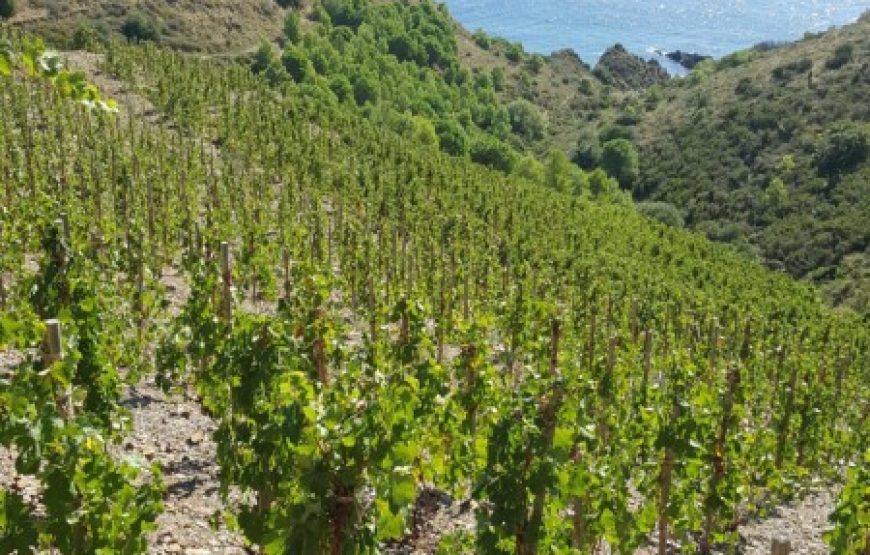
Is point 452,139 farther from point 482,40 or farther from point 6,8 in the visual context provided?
point 482,40

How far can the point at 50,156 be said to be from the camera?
28000 mm

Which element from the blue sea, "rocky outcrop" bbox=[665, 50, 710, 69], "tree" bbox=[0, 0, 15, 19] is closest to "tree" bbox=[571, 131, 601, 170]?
"tree" bbox=[0, 0, 15, 19]

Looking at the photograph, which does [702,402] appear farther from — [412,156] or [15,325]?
[412,156]

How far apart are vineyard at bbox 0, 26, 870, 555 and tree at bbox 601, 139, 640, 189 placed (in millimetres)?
42004

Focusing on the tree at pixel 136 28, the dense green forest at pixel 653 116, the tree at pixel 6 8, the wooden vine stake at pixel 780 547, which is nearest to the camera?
the wooden vine stake at pixel 780 547

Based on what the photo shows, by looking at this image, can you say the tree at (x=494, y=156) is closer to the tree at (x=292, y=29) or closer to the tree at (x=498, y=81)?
the tree at (x=292, y=29)

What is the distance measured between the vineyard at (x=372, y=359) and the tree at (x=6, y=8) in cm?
3067

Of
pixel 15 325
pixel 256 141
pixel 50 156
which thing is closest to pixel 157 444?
pixel 15 325

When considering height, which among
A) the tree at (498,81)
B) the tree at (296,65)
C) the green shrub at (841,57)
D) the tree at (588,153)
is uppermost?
the green shrub at (841,57)

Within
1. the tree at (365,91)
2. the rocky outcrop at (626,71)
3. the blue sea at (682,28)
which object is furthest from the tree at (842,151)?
the blue sea at (682,28)

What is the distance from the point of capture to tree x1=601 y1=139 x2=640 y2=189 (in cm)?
8538

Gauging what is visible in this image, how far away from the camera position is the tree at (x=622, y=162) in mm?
85375

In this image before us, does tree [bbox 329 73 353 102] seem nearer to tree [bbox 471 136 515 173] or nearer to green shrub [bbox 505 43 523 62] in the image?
tree [bbox 471 136 515 173]

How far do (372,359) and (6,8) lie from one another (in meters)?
70.0
